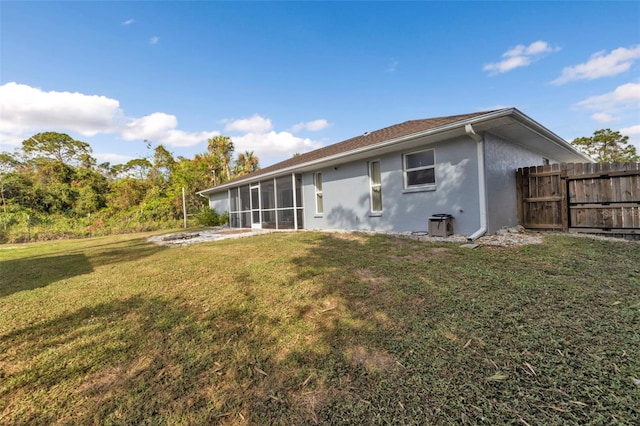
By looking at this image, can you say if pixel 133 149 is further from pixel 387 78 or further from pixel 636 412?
pixel 636 412

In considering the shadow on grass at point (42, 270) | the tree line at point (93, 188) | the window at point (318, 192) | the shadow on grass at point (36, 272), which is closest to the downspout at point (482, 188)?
the window at point (318, 192)

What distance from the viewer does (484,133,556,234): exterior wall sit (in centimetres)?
626

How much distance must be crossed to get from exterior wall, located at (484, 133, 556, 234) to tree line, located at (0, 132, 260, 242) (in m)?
15.0

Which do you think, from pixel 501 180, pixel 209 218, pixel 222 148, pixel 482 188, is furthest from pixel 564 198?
pixel 222 148

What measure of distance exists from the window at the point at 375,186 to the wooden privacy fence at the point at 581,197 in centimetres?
381

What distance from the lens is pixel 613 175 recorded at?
18.9 feet

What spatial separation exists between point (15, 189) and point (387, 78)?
27.4 m

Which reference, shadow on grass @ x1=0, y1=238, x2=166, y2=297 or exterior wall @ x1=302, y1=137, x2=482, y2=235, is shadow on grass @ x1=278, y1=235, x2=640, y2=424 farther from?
shadow on grass @ x1=0, y1=238, x2=166, y2=297

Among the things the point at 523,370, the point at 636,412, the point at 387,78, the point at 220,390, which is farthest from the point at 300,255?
the point at 387,78

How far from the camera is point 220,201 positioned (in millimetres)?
17953

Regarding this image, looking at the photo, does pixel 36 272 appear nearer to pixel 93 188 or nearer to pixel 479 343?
pixel 479 343

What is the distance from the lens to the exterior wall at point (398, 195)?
21.0 ft

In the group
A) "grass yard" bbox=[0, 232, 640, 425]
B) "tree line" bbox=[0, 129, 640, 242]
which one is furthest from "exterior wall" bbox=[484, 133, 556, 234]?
"tree line" bbox=[0, 129, 640, 242]

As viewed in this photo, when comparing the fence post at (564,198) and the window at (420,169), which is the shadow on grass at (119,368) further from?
the fence post at (564,198)
